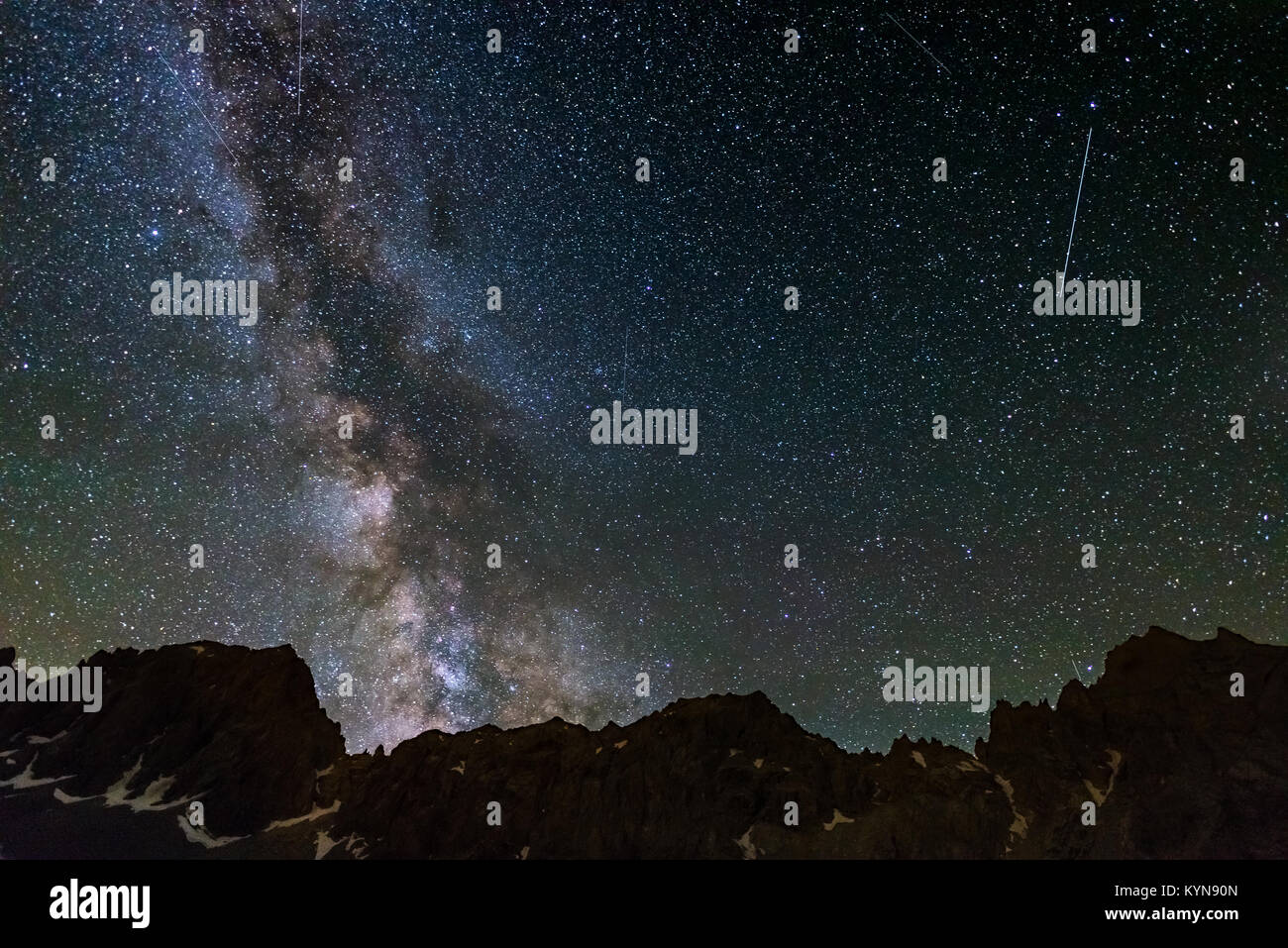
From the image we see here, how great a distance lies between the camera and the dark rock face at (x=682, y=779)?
52656 mm

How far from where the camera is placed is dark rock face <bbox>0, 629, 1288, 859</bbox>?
173ft

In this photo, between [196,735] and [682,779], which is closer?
[682,779]

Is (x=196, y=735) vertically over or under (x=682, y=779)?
over

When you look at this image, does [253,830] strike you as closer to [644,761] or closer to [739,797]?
[644,761]

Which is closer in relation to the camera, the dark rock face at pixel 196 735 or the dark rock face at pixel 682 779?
the dark rock face at pixel 682 779

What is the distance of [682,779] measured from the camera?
6069 cm

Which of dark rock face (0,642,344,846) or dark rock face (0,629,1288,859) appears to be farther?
dark rock face (0,642,344,846)
